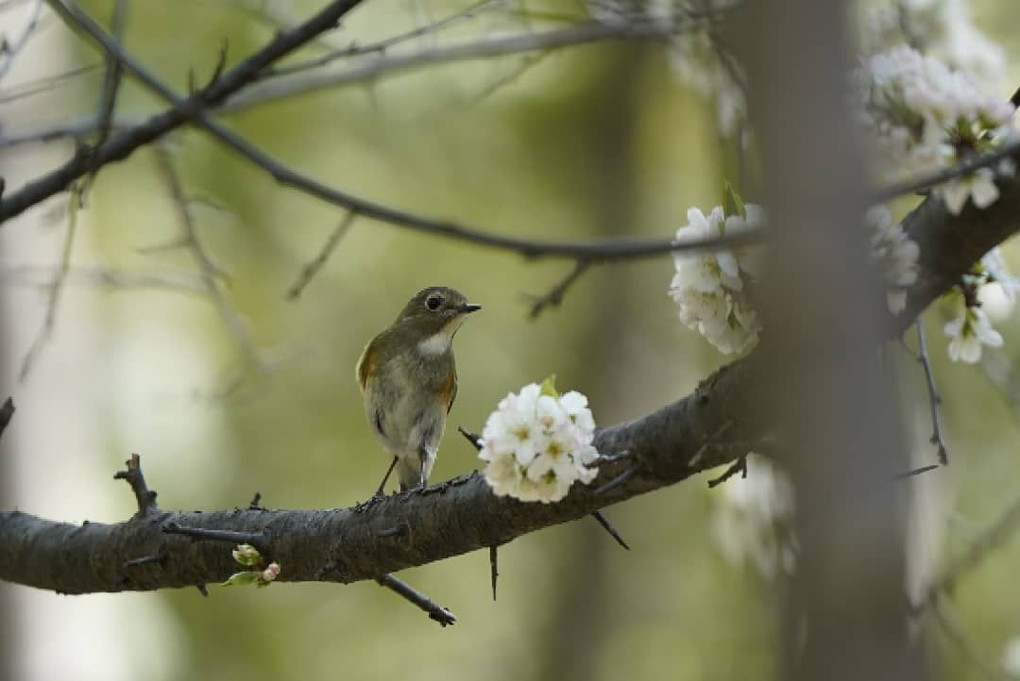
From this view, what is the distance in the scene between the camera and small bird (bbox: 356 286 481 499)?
554cm

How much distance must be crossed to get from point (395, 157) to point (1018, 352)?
6396 millimetres

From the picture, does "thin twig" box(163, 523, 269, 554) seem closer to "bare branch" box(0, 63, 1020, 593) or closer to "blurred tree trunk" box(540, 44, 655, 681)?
"bare branch" box(0, 63, 1020, 593)

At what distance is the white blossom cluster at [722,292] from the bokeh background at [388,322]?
247 inches

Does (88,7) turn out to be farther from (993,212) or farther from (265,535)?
(993,212)

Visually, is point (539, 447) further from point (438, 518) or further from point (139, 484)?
point (139, 484)

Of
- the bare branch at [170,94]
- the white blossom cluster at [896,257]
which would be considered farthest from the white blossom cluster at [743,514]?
the bare branch at [170,94]

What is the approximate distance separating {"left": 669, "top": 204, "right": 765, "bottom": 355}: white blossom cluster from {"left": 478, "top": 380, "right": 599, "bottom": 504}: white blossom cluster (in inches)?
12.8

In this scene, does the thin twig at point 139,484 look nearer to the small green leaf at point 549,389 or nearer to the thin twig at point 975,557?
the small green leaf at point 549,389

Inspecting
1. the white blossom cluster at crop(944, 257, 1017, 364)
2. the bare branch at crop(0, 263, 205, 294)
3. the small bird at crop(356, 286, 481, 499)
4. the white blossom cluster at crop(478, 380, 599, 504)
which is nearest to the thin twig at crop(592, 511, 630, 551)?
the white blossom cluster at crop(478, 380, 599, 504)

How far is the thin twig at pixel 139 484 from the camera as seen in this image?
351cm

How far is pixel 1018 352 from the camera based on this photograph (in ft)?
20.0

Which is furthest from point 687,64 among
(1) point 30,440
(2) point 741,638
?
(1) point 30,440

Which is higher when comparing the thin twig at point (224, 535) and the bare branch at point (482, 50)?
the bare branch at point (482, 50)

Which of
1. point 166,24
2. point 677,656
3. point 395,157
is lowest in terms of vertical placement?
point 677,656
